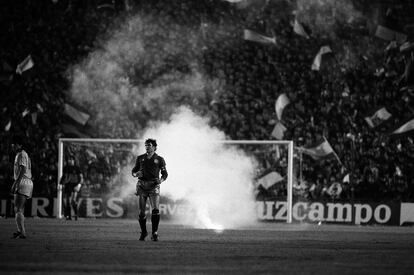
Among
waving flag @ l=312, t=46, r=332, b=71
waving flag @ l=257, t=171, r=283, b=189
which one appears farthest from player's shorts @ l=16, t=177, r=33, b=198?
waving flag @ l=312, t=46, r=332, b=71

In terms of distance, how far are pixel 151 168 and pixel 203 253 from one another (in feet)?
13.3

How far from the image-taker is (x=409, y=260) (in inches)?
558

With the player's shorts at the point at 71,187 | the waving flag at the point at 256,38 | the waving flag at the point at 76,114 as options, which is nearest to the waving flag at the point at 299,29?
the waving flag at the point at 256,38

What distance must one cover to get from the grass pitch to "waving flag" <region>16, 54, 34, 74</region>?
47.9 feet

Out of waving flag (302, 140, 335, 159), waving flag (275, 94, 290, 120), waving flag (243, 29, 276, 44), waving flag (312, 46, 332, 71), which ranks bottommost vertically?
waving flag (302, 140, 335, 159)

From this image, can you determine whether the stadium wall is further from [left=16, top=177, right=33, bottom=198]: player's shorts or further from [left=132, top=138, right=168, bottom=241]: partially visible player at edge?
[left=16, top=177, right=33, bottom=198]: player's shorts

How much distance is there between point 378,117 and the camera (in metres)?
31.9

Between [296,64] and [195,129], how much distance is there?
598cm

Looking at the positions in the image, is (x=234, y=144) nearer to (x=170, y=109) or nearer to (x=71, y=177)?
(x=170, y=109)

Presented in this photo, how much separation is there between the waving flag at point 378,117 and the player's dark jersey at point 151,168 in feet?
48.3

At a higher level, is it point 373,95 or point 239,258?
point 373,95

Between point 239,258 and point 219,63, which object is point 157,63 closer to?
point 219,63

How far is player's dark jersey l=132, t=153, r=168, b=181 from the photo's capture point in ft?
61.5

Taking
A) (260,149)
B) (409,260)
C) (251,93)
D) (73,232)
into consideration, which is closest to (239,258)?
(409,260)
